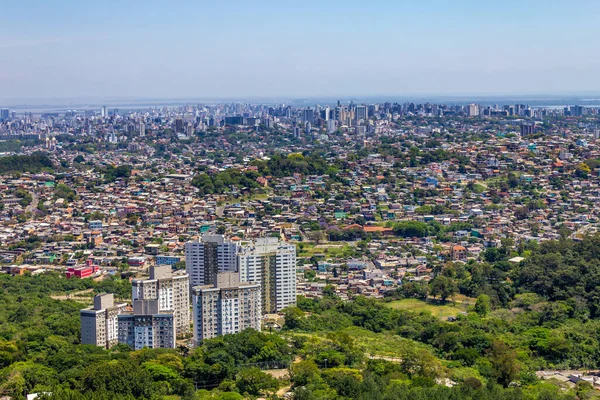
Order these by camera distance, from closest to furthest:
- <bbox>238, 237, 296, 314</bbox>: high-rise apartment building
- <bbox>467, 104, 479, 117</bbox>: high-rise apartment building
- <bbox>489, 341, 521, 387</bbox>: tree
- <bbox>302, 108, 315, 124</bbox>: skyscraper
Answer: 1. <bbox>489, 341, 521, 387</bbox>: tree
2. <bbox>238, 237, 296, 314</bbox>: high-rise apartment building
3. <bbox>467, 104, 479, 117</bbox>: high-rise apartment building
4. <bbox>302, 108, 315, 124</bbox>: skyscraper

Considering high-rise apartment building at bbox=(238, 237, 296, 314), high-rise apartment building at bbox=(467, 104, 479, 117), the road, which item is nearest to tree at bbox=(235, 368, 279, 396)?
high-rise apartment building at bbox=(238, 237, 296, 314)

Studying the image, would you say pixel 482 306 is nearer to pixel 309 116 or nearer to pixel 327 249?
pixel 327 249

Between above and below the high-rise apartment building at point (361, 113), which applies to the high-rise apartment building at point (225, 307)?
below

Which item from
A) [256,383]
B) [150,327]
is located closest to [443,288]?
[150,327]

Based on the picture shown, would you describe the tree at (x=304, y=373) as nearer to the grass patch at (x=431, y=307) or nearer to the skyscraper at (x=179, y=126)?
the grass patch at (x=431, y=307)

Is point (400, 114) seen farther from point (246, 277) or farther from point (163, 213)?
point (246, 277)

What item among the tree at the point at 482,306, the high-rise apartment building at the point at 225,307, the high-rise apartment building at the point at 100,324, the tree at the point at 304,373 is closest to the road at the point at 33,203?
the high-rise apartment building at the point at 100,324

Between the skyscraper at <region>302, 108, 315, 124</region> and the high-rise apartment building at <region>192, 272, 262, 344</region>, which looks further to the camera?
the skyscraper at <region>302, 108, 315, 124</region>

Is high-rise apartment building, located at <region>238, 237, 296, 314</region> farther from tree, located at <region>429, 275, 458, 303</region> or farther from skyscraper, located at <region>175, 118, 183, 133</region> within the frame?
skyscraper, located at <region>175, 118, 183, 133</region>
